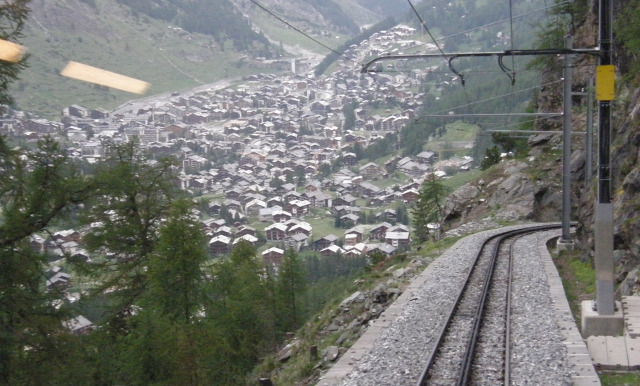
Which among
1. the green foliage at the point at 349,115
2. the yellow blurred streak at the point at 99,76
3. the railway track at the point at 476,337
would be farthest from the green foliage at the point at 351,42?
the railway track at the point at 476,337

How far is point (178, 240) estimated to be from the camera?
14.0 meters

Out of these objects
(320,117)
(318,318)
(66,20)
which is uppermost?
(66,20)

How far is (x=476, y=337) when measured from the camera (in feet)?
29.3

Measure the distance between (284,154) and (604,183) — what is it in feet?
334

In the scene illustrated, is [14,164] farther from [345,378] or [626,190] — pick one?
[626,190]

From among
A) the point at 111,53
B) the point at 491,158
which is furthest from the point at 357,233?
the point at 111,53

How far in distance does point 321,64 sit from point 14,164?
593ft

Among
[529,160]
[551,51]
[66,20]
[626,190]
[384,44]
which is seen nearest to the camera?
[551,51]

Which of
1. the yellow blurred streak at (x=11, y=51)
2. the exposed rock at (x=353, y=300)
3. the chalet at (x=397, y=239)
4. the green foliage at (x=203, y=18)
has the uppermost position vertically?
the green foliage at (x=203, y=18)

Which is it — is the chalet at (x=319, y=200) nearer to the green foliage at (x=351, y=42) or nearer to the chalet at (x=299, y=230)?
the chalet at (x=299, y=230)

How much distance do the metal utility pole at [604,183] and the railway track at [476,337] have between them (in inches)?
50.9

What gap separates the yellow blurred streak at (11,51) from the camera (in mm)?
9070

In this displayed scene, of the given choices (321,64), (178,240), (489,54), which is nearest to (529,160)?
(178,240)

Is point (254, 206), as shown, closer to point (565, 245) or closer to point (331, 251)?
point (331, 251)
